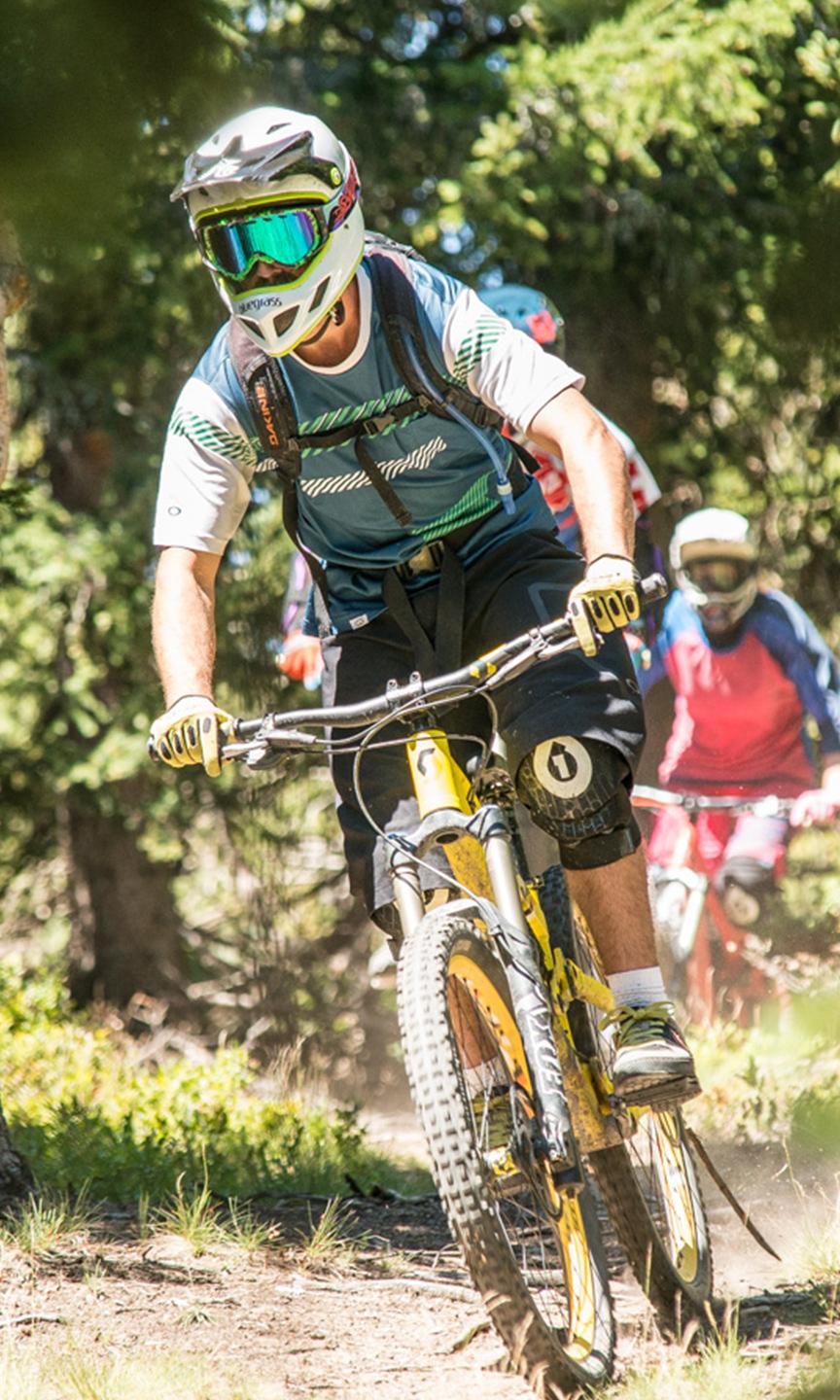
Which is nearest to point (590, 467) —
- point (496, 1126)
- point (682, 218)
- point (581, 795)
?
point (581, 795)

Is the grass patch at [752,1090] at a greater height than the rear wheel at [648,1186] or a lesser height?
lesser

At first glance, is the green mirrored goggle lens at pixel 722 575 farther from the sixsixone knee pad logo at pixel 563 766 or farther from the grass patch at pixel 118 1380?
the grass patch at pixel 118 1380

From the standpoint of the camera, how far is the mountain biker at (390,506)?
3.14 meters

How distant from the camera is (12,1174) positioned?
13.3 feet

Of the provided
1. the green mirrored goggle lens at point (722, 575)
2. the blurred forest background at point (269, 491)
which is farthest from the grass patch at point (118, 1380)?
the green mirrored goggle lens at point (722, 575)

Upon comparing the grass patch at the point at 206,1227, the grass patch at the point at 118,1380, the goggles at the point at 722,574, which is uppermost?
the grass patch at the point at 118,1380

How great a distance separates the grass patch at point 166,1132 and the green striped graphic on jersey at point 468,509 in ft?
5.99

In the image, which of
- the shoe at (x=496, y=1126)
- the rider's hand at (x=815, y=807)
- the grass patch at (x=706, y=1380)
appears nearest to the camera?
the grass patch at (x=706, y=1380)

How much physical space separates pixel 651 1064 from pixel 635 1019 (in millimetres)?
141

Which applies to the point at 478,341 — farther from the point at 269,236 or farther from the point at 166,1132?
the point at 166,1132

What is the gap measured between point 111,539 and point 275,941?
8.88 ft

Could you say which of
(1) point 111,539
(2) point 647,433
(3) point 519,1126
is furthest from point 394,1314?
(2) point 647,433

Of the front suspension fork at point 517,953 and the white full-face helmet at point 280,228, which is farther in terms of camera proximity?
the white full-face helmet at point 280,228

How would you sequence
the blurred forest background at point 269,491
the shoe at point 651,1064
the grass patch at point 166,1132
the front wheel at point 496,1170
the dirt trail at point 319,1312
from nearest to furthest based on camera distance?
the front wheel at point 496,1170 → the dirt trail at point 319,1312 → the shoe at point 651,1064 → the grass patch at point 166,1132 → the blurred forest background at point 269,491
